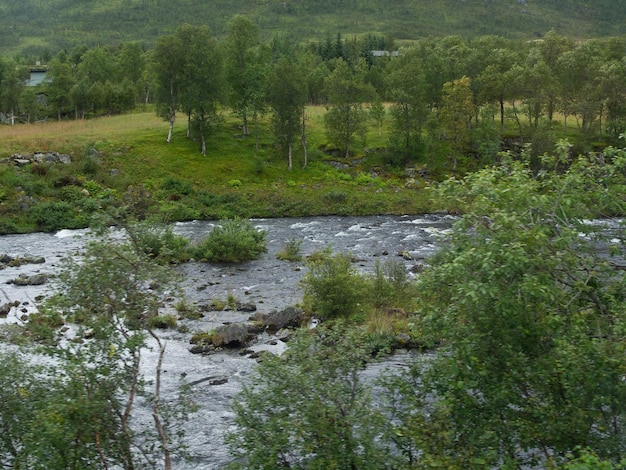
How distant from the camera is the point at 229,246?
48188 mm

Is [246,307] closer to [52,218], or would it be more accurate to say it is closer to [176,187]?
[52,218]

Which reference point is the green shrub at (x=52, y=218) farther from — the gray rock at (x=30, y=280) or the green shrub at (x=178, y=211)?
the gray rock at (x=30, y=280)

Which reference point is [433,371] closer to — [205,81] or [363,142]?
[205,81]

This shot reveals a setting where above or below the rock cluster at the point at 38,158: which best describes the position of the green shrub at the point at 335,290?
below

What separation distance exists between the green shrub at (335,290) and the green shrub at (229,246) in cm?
1613

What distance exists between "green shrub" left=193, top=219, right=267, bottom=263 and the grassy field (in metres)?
12.1

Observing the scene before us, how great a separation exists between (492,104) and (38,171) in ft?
208

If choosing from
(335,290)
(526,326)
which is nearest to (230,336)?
(335,290)

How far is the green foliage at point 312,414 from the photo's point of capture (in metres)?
13.4

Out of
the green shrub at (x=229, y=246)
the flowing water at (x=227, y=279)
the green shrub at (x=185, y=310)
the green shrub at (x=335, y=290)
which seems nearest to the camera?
the flowing water at (x=227, y=279)

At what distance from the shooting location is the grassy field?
209 ft

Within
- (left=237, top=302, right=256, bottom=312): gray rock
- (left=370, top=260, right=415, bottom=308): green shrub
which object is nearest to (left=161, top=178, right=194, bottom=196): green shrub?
(left=237, top=302, right=256, bottom=312): gray rock

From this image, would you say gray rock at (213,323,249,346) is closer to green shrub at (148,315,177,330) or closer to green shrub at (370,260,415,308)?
green shrub at (148,315,177,330)

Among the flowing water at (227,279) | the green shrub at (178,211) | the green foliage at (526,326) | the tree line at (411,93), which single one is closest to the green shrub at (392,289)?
the flowing water at (227,279)
